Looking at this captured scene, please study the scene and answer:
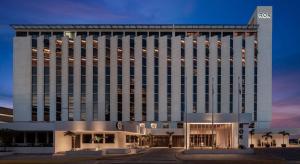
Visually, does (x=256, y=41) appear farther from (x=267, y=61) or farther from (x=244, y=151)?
(x=244, y=151)

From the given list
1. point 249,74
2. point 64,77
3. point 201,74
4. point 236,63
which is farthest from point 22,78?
point 249,74

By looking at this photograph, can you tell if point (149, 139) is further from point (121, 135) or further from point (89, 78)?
point (121, 135)

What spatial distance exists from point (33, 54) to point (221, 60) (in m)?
57.0

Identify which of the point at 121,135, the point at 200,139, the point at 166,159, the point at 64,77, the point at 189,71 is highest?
the point at 189,71

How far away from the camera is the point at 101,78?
125 m

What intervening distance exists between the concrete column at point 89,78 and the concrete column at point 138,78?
13.1 meters

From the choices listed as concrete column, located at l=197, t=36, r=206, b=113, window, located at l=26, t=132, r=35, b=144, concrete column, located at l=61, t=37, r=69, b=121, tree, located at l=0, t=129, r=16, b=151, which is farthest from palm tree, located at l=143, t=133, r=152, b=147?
tree, located at l=0, t=129, r=16, b=151

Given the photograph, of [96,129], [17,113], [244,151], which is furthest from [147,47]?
[244,151]

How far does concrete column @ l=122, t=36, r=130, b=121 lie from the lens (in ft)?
407

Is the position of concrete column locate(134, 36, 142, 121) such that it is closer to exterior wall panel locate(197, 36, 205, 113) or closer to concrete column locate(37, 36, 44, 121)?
exterior wall panel locate(197, 36, 205, 113)

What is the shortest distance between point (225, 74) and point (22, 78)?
60770 mm

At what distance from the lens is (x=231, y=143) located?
89188mm

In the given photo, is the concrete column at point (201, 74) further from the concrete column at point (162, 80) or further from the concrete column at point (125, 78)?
the concrete column at point (125, 78)

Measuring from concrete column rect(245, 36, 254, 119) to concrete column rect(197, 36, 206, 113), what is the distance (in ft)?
43.7
